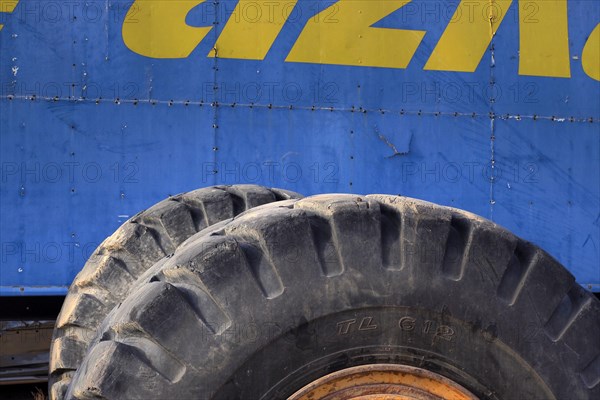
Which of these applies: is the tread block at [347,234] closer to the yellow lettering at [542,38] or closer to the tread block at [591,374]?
the tread block at [591,374]

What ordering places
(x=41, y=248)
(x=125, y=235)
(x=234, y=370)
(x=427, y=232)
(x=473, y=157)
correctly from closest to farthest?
(x=234, y=370), (x=427, y=232), (x=125, y=235), (x=41, y=248), (x=473, y=157)

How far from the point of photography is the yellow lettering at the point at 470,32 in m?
5.95

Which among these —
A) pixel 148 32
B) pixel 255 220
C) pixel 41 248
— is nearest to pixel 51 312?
pixel 41 248

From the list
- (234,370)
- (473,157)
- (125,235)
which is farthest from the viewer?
(473,157)

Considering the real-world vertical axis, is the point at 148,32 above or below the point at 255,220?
above

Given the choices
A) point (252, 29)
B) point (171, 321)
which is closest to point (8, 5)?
point (252, 29)

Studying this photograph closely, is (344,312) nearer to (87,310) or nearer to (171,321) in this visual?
(171,321)

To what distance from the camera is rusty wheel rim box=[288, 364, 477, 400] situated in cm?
189

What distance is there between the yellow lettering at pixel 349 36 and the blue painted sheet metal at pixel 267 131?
2.3 inches

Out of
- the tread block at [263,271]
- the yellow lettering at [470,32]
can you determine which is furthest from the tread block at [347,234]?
the yellow lettering at [470,32]

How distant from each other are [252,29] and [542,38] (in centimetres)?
218

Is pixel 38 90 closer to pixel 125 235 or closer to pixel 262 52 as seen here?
pixel 262 52

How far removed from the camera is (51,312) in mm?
6297

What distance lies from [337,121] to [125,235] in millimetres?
2608
